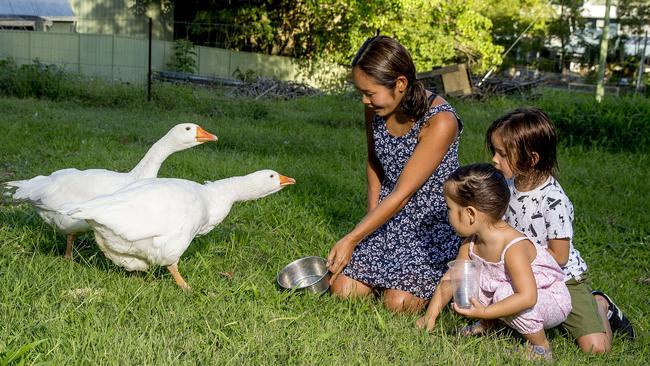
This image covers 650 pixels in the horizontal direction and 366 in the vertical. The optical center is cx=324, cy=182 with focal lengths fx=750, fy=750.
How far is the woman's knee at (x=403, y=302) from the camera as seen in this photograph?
14.5ft

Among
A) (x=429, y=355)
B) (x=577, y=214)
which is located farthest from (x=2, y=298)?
(x=577, y=214)

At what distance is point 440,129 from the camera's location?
432 centimetres

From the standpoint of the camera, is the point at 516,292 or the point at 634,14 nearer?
the point at 516,292

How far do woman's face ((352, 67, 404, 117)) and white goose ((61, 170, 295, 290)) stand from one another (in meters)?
1.15

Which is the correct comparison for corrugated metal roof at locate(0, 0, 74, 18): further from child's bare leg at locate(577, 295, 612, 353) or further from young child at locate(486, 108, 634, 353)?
child's bare leg at locate(577, 295, 612, 353)

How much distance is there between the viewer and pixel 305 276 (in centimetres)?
458

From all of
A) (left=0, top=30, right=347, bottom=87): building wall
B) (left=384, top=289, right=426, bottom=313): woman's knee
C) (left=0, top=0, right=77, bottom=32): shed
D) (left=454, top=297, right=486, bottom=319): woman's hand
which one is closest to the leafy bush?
(left=384, top=289, right=426, bottom=313): woman's knee

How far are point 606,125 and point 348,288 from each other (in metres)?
7.45

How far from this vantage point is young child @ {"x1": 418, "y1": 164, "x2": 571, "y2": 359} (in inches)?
145

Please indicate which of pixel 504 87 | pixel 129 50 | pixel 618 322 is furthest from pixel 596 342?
pixel 129 50

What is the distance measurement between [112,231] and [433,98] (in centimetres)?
200

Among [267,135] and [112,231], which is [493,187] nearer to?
[112,231]

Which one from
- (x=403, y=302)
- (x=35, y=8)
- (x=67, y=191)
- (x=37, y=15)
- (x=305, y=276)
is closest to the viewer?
(x=403, y=302)

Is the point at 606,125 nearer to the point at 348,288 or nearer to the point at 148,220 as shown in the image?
the point at 348,288
